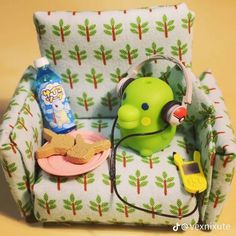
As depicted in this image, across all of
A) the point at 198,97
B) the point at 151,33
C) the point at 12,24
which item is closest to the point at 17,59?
the point at 12,24

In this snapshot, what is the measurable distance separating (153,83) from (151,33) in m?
0.18

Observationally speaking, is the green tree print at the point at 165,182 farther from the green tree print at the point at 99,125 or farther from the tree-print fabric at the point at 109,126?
the green tree print at the point at 99,125

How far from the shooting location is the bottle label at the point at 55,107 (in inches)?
48.2

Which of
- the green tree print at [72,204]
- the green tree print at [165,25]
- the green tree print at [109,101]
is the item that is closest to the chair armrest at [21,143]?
the green tree print at [72,204]

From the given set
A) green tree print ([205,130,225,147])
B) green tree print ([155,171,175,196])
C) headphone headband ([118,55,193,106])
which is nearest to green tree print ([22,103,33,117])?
headphone headband ([118,55,193,106])

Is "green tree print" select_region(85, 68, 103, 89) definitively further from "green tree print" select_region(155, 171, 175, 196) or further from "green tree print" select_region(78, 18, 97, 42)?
"green tree print" select_region(155, 171, 175, 196)

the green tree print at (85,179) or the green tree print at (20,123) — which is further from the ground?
the green tree print at (20,123)

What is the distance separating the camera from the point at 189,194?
108cm

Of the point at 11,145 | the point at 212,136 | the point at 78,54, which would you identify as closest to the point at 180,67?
the point at 212,136

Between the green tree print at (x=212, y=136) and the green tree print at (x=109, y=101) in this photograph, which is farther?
the green tree print at (x=109, y=101)

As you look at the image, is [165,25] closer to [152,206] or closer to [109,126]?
[109,126]

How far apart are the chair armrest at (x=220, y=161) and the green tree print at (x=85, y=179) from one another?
1.12 feet

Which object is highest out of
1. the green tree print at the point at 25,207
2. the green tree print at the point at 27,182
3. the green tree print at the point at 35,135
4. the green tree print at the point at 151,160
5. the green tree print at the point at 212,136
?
the green tree print at the point at 212,136

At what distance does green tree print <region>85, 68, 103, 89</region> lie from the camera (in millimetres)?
1278
